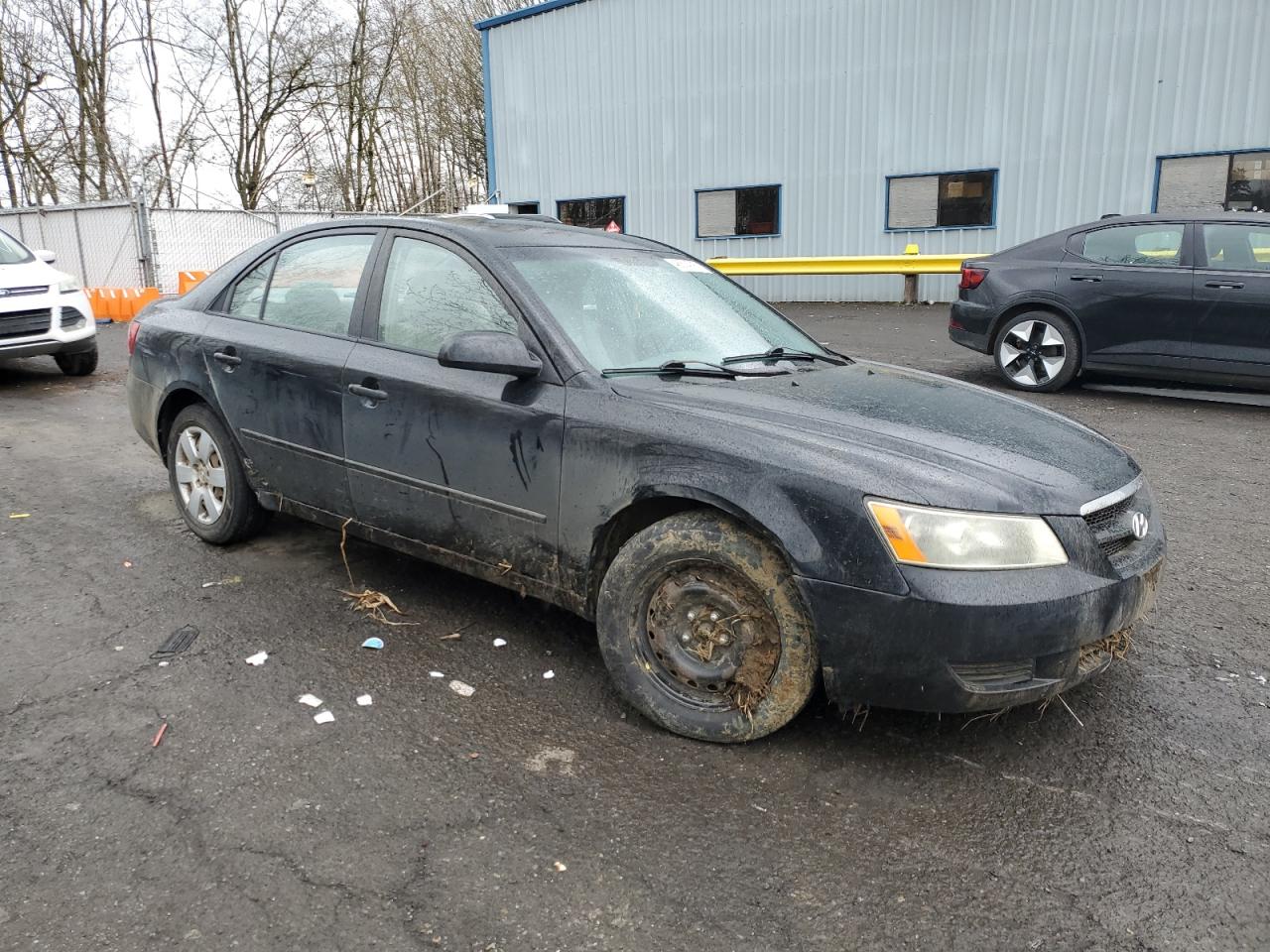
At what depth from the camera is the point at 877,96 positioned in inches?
690

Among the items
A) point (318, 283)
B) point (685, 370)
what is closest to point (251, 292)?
point (318, 283)

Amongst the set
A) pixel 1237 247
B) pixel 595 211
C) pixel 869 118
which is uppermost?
pixel 869 118

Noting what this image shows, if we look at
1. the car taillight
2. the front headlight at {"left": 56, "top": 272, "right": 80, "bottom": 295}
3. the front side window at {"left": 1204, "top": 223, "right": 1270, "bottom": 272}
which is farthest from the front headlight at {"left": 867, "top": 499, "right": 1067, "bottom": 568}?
the front headlight at {"left": 56, "top": 272, "right": 80, "bottom": 295}

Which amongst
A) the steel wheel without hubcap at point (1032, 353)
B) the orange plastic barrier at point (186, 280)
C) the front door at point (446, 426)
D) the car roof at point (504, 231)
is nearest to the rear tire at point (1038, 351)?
the steel wheel without hubcap at point (1032, 353)

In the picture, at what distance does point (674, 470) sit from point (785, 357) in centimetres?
110

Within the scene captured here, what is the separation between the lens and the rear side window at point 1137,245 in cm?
818

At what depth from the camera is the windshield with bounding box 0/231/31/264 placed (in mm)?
9938

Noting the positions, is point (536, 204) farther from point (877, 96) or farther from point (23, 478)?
point (23, 478)

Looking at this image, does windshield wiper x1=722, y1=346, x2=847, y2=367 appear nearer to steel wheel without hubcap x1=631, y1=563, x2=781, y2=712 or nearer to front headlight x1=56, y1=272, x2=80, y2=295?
steel wheel without hubcap x1=631, y1=563, x2=781, y2=712

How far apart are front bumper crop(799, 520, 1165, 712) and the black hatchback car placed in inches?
247

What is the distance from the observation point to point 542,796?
8.95 ft

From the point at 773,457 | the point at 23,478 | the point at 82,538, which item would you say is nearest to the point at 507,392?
the point at 773,457

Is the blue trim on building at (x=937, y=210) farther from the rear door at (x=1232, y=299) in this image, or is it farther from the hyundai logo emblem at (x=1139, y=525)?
the hyundai logo emblem at (x=1139, y=525)

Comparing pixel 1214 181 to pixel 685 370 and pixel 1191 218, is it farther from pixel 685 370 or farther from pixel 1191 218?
pixel 685 370
